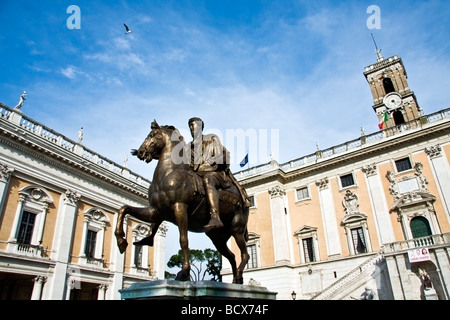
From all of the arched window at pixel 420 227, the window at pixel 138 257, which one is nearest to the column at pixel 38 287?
the window at pixel 138 257

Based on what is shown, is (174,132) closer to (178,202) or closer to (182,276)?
(178,202)

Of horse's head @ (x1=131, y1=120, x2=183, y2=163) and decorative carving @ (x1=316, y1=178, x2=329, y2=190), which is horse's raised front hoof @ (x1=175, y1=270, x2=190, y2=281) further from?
decorative carving @ (x1=316, y1=178, x2=329, y2=190)

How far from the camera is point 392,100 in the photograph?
38969mm

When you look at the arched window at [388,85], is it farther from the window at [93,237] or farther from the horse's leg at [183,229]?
the horse's leg at [183,229]

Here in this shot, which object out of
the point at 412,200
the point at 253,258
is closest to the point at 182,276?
the point at 412,200

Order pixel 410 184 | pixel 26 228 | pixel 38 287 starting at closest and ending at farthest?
pixel 38 287
pixel 26 228
pixel 410 184

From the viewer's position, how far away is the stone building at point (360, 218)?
A: 2023cm

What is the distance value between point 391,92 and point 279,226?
24.9 meters

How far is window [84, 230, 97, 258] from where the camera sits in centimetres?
A: 2219

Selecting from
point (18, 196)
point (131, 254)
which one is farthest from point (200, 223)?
point (131, 254)

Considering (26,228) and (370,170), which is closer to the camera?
(26,228)

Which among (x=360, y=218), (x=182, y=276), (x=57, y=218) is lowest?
(x=182, y=276)

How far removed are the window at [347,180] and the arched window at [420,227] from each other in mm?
5736
